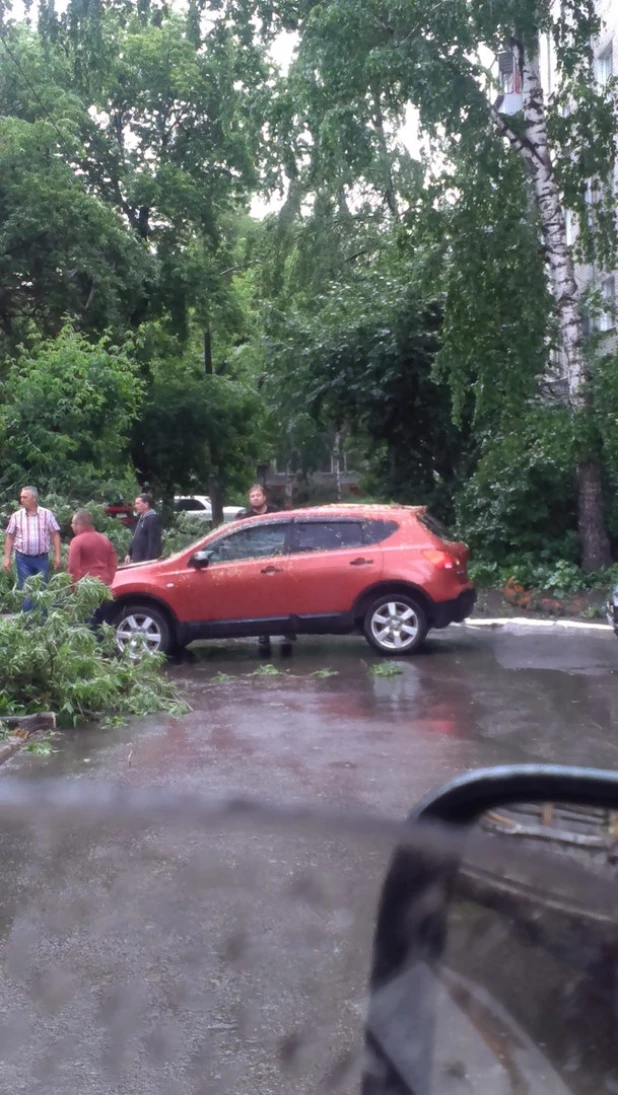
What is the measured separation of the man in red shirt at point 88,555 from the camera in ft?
40.9

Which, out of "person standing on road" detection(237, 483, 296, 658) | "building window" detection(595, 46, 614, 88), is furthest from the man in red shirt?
"building window" detection(595, 46, 614, 88)

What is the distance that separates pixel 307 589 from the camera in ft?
43.9

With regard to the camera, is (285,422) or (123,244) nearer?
(285,422)

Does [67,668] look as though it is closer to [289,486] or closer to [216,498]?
[216,498]

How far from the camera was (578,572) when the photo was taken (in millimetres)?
17859

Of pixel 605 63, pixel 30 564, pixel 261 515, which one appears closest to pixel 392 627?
pixel 261 515

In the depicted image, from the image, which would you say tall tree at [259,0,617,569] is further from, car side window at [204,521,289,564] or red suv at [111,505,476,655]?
car side window at [204,521,289,564]

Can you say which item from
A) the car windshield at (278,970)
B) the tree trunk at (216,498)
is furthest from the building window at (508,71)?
the car windshield at (278,970)

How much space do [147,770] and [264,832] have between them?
686 centimetres

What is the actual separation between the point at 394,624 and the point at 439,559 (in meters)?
0.85

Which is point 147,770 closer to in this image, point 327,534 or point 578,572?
point 327,534

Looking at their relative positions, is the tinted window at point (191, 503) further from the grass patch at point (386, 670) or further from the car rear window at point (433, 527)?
the grass patch at point (386, 670)

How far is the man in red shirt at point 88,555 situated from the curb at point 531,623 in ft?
16.8

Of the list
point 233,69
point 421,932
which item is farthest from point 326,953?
point 233,69
